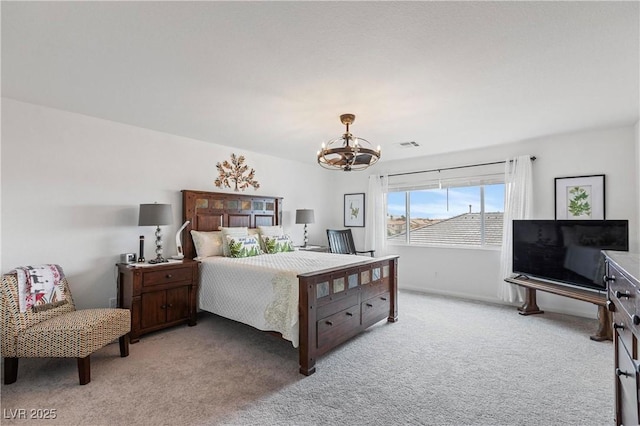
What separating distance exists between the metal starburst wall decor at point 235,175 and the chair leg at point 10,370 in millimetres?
2798

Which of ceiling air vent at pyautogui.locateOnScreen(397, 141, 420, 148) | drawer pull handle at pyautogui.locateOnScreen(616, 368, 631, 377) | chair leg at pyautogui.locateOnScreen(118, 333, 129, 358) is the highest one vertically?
ceiling air vent at pyautogui.locateOnScreen(397, 141, 420, 148)

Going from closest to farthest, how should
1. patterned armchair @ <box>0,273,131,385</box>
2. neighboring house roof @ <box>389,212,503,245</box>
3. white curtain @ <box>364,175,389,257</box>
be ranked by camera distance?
patterned armchair @ <box>0,273,131,385</box>
neighboring house roof @ <box>389,212,503,245</box>
white curtain @ <box>364,175,389,257</box>

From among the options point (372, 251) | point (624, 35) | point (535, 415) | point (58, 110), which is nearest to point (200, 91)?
point (58, 110)

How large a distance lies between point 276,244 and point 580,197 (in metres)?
4.08

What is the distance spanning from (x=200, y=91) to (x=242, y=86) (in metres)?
0.41

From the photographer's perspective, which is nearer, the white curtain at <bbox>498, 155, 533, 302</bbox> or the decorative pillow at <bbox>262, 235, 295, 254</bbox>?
the white curtain at <bbox>498, 155, 533, 302</bbox>

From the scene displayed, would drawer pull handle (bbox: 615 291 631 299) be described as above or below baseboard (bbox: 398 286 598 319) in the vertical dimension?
→ above

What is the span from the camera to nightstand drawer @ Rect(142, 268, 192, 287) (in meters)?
3.21

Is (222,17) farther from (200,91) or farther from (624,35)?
(624,35)

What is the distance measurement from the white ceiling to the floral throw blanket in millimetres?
1584

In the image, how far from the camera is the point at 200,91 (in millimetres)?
2668

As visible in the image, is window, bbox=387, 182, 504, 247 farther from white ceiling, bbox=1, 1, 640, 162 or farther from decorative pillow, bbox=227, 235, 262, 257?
decorative pillow, bbox=227, 235, 262, 257

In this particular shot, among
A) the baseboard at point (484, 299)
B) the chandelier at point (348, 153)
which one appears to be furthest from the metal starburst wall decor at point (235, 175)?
the baseboard at point (484, 299)

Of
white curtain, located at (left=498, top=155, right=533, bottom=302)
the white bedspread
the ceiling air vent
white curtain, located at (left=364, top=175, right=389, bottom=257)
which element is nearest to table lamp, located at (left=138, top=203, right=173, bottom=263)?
the white bedspread
